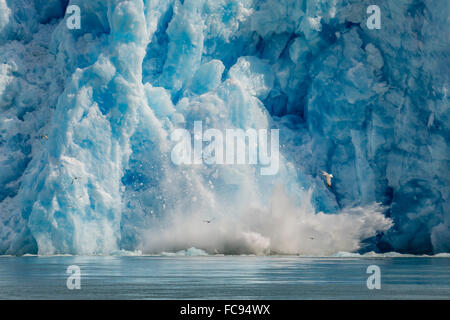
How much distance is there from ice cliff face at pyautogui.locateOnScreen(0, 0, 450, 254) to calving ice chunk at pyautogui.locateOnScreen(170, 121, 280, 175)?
1.42ft

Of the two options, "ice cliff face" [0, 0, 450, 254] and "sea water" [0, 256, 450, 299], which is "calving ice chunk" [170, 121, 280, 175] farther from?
"sea water" [0, 256, 450, 299]

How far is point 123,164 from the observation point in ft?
108

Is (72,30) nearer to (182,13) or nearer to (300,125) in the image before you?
(182,13)

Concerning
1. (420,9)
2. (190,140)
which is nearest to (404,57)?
(420,9)

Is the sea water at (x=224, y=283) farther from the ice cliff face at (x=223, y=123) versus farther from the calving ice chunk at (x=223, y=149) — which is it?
the calving ice chunk at (x=223, y=149)

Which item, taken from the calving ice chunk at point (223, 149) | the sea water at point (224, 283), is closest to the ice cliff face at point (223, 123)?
the calving ice chunk at point (223, 149)

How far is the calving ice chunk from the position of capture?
33.7m

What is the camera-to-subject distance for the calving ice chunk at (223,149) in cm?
3372

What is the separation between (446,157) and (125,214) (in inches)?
562

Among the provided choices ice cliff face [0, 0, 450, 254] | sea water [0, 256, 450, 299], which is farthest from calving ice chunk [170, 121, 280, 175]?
sea water [0, 256, 450, 299]

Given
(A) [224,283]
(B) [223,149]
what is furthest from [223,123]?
(A) [224,283]

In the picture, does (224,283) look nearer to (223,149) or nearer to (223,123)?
(223,149)

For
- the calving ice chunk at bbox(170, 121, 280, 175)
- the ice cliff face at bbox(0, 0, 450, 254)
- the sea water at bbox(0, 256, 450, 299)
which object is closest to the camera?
the sea water at bbox(0, 256, 450, 299)
